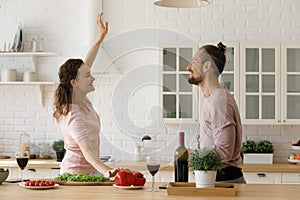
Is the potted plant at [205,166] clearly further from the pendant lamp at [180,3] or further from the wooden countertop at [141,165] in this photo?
the wooden countertop at [141,165]

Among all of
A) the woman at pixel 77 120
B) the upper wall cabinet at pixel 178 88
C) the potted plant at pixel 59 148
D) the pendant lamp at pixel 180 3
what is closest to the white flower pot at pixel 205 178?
the woman at pixel 77 120

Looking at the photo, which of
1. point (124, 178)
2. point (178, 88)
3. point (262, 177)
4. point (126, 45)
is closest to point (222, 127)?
point (124, 178)

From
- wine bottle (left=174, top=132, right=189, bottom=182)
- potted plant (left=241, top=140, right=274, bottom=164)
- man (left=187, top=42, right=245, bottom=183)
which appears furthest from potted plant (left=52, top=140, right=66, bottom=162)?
wine bottle (left=174, top=132, right=189, bottom=182)

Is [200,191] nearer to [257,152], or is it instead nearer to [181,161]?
[181,161]

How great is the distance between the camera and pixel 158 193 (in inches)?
127

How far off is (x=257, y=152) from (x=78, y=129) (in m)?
2.62

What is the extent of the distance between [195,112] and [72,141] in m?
2.20

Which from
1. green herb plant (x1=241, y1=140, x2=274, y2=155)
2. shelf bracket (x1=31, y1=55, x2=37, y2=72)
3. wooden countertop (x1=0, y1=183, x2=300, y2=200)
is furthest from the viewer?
shelf bracket (x1=31, y1=55, x2=37, y2=72)

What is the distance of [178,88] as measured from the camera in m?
5.77

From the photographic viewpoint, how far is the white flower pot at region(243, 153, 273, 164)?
573 cm

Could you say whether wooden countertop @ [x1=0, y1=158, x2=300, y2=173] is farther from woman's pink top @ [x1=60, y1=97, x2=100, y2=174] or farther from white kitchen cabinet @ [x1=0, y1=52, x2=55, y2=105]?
woman's pink top @ [x1=60, y1=97, x2=100, y2=174]

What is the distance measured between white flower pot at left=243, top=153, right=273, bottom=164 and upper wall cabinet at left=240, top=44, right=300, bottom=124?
34 cm

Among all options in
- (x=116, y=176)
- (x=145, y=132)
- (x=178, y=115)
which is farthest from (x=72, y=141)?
(x=145, y=132)

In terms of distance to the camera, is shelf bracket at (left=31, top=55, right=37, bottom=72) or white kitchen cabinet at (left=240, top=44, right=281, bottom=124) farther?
shelf bracket at (left=31, top=55, right=37, bottom=72)
